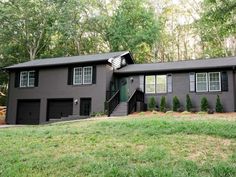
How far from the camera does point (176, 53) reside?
36781 mm

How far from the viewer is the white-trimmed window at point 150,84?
60.6 ft

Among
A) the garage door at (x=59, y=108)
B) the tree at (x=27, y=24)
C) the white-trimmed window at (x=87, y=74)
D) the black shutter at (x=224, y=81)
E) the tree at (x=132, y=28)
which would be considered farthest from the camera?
the tree at (x=132, y=28)

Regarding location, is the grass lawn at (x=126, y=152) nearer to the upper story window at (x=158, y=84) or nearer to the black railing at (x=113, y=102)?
the black railing at (x=113, y=102)

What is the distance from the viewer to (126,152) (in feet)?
20.4

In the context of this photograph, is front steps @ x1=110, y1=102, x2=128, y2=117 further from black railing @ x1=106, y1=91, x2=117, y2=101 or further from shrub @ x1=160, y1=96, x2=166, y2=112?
shrub @ x1=160, y1=96, x2=166, y2=112

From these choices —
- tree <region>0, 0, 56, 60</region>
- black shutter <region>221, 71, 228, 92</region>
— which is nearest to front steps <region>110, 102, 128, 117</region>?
black shutter <region>221, 71, 228, 92</region>

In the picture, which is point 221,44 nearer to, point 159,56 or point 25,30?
point 159,56

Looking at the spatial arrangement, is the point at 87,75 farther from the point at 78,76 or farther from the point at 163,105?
the point at 163,105

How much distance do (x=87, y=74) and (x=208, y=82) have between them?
26.5 ft

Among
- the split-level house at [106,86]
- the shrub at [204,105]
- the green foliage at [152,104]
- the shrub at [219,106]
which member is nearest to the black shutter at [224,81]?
the split-level house at [106,86]

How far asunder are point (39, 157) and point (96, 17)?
27551 millimetres

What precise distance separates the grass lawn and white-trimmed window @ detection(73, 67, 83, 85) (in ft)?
32.3

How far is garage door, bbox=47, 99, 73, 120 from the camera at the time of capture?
63.0 feet

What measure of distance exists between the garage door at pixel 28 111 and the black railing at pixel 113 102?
244 inches
